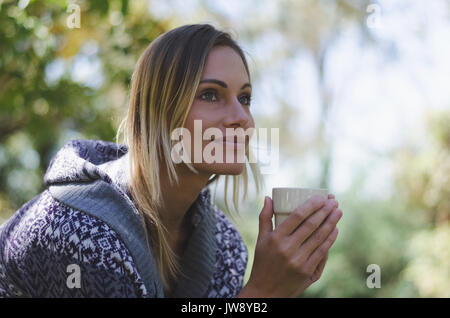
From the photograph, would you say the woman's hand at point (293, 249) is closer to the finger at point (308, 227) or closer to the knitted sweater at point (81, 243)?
the finger at point (308, 227)

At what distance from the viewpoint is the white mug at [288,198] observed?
1.32 meters

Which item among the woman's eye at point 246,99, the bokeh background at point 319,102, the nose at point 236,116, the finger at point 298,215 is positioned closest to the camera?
the finger at point 298,215

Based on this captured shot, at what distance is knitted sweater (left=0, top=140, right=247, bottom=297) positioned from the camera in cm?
129

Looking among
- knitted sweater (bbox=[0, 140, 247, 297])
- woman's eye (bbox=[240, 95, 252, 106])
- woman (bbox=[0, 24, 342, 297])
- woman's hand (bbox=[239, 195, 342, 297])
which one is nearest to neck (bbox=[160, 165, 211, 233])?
woman (bbox=[0, 24, 342, 297])

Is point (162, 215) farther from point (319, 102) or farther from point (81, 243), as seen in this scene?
point (319, 102)

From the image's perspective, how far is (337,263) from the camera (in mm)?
6789

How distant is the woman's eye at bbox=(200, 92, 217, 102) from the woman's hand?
48cm

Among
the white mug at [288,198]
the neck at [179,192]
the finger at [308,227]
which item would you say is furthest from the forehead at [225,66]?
the finger at [308,227]

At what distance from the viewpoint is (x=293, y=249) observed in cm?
127

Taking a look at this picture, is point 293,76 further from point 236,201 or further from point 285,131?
point 236,201

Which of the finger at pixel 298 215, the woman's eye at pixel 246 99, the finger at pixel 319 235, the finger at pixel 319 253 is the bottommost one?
the finger at pixel 319 253

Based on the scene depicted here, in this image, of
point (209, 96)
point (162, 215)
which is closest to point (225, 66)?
point (209, 96)

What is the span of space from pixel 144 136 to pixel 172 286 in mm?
618

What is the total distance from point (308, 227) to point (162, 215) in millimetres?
673
